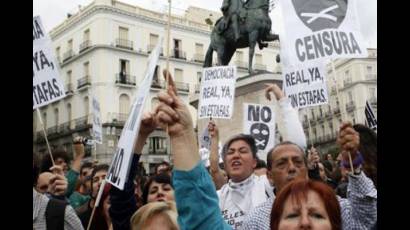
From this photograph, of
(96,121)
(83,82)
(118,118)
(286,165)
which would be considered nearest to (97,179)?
(286,165)

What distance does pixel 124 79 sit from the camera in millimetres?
39031

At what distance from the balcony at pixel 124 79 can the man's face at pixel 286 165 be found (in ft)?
117

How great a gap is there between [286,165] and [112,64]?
3658 centimetres

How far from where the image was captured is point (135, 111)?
237 cm

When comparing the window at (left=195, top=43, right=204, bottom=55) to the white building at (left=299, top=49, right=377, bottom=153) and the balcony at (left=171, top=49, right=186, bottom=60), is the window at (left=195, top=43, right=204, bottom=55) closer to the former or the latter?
the balcony at (left=171, top=49, right=186, bottom=60)

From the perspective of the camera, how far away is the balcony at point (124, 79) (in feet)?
126

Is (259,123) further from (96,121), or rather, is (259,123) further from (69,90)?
(69,90)

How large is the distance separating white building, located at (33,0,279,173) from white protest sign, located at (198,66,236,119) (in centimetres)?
2782

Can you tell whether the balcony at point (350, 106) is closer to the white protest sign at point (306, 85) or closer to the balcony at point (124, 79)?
the balcony at point (124, 79)

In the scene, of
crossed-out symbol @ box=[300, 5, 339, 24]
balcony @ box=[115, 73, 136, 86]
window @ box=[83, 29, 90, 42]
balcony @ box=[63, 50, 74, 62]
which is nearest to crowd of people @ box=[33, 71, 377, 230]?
crossed-out symbol @ box=[300, 5, 339, 24]

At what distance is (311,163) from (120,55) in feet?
118

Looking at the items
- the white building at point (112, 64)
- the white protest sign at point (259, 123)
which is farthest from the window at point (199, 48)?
the white protest sign at point (259, 123)
